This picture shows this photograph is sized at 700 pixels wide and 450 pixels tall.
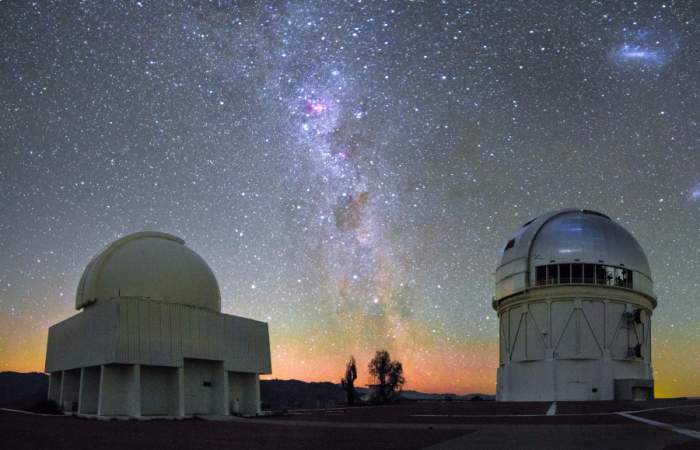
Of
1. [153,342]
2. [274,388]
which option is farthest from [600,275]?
[274,388]

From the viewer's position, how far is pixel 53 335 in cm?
3581

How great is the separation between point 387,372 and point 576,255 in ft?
128

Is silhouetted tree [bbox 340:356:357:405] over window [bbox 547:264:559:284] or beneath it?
beneath

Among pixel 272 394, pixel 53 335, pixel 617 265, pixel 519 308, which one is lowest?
pixel 272 394

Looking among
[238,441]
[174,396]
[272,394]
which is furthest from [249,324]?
[272,394]

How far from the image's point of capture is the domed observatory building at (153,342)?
27766mm

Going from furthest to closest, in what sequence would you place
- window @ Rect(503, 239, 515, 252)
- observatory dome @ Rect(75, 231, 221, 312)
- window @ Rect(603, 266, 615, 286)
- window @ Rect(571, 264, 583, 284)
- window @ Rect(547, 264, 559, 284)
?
window @ Rect(503, 239, 515, 252), window @ Rect(547, 264, 559, 284), window @ Rect(603, 266, 615, 286), window @ Rect(571, 264, 583, 284), observatory dome @ Rect(75, 231, 221, 312)

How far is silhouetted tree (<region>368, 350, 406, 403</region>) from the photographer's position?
73450mm

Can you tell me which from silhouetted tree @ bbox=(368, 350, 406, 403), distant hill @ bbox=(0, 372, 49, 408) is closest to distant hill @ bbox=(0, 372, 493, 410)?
distant hill @ bbox=(0, 372, 49, 408)

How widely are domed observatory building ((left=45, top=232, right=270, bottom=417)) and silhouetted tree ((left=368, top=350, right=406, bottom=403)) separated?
132ft

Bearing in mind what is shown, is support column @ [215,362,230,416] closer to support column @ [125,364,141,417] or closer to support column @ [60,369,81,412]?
support column @ [125,364,141,417]

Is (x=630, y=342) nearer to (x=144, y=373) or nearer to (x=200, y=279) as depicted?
(x=200, y=279)

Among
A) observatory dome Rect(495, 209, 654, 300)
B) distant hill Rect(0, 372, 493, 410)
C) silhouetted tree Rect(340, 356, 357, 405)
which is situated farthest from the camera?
distant hill Rect(0, 372, 493, 410)

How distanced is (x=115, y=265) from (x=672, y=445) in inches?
1069
